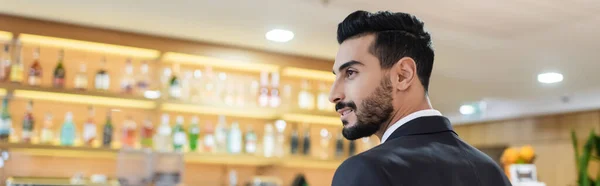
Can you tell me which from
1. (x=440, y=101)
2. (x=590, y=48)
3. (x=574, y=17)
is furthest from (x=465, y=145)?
(x=440, y=101)

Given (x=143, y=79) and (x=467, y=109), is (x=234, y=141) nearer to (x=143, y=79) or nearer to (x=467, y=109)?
(x=143, y=79)

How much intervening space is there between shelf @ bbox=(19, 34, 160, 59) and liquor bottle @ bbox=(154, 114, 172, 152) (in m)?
0.37

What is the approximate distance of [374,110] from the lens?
0.82 meters

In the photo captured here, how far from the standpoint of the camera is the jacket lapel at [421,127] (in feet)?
2.66

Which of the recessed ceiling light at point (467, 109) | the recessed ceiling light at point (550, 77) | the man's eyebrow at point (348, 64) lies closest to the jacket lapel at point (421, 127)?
the man's eyebrow at point (348, 64)

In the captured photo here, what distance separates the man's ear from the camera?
2.72 feet

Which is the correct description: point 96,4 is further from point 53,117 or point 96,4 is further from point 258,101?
point 258,101

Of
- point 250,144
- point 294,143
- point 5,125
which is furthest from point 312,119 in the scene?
point 5,125

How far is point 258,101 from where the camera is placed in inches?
146

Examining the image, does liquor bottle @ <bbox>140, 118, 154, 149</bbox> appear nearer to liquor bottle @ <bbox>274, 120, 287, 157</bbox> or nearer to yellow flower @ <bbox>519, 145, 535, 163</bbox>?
liquor bottle @ <bbox>274, 120, 287, 157</bbox>

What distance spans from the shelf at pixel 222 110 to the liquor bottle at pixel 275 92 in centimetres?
6

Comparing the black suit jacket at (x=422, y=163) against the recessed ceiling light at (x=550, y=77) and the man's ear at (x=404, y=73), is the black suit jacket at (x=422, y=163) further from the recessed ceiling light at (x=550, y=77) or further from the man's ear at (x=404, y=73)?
the recessed ceiling light at (x=550, y=77)

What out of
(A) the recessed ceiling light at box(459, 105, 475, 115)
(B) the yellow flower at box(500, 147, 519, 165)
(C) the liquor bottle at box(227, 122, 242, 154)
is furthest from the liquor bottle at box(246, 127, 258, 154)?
(A) the recessed ceiling light at box(459, 105, 475, 115)

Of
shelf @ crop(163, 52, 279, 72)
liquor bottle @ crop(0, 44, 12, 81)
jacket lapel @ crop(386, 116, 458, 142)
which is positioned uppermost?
shelf @ crop(163, 52, 279, 72)
